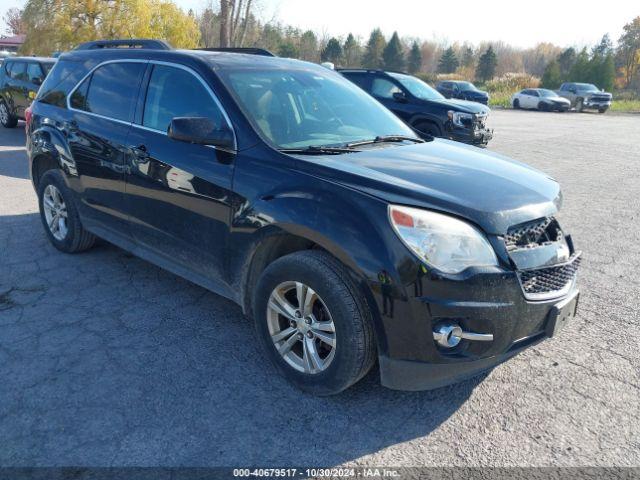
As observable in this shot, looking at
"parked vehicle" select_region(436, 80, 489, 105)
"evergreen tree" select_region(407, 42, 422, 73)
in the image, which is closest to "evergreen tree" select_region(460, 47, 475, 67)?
"evergreen tree" select_region(407, 42, 422, 73)

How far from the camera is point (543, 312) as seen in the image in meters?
2.71

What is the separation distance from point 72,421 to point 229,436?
81 cm

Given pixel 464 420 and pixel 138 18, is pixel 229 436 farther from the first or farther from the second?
pixel 138 18

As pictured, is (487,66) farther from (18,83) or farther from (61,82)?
(61,82)

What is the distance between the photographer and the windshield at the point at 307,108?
341 centimetres

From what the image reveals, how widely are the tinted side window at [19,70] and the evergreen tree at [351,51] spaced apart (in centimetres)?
6922

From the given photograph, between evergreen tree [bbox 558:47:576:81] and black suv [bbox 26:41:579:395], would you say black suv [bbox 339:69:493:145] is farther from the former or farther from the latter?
evergreen tree [bbox 558:47:576:81]

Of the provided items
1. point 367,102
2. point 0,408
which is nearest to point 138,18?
point 367,102

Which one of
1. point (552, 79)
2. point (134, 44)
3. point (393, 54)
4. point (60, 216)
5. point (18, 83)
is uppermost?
point (393, 54)

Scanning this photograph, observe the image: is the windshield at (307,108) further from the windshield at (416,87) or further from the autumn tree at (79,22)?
the autumn tree at (79,22)

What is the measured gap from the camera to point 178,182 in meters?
3.54

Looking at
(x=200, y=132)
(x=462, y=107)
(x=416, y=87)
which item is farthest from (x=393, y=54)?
(x=200, y=132)

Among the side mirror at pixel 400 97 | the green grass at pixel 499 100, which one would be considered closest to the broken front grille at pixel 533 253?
the side mirror at pixel 400 97

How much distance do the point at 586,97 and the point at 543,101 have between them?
10.7 ft
